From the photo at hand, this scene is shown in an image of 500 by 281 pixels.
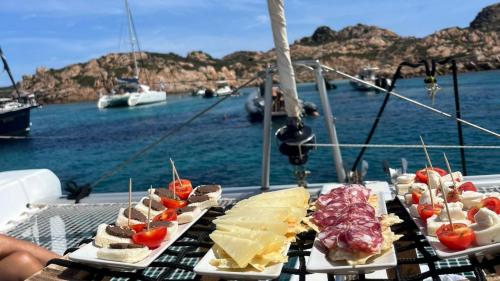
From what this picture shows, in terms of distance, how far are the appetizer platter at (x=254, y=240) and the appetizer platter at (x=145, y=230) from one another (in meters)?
0.30

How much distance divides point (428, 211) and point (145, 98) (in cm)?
7614

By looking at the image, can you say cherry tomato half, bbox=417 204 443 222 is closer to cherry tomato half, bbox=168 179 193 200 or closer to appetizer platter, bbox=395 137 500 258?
appetizer platter, bbox=395 137 500 258

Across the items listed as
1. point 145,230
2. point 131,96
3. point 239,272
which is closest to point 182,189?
point 145,230

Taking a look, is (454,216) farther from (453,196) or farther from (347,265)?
(347,265)

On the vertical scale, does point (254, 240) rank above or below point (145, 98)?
above

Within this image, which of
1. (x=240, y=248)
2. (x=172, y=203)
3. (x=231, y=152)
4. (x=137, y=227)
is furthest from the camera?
(x=231, y=152)

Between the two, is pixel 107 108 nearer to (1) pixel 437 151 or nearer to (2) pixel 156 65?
(2) pixel 156 65

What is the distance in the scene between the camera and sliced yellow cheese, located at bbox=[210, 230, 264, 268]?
221cm

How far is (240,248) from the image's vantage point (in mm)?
2291

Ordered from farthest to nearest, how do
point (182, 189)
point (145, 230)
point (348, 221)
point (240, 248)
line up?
point (182, 189)
point (145, 230)
point (348, 221)
point (240, 248)

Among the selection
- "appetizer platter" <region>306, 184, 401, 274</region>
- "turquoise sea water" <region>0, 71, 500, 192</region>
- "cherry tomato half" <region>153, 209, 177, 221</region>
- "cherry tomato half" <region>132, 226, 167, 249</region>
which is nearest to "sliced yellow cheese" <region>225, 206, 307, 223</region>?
"appetizer platter" <region>306, 184, 401, 274</region>

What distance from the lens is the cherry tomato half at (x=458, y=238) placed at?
2.16 metres

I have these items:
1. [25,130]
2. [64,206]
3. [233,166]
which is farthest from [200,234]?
[25,130]

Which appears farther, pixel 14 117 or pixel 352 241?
pixel 14 117
